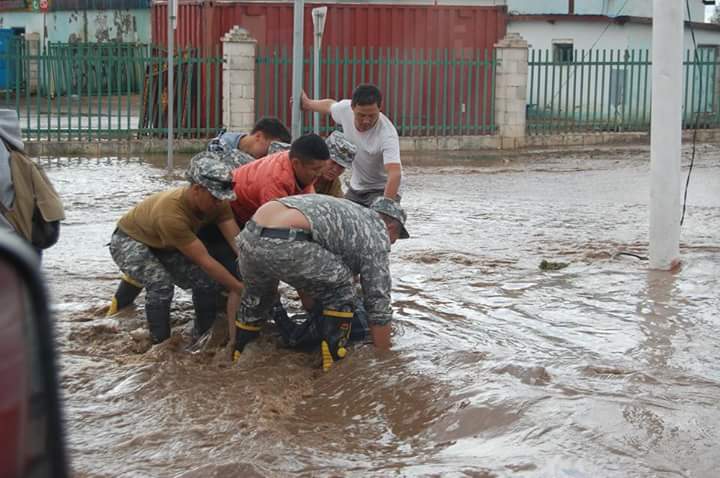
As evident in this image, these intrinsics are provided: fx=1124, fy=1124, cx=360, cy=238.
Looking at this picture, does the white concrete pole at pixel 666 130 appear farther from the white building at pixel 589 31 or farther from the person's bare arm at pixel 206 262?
the white building at pixel 589 31

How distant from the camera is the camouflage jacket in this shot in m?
5.93

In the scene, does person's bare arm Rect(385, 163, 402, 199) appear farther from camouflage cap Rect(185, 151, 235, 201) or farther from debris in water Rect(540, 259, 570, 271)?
camouflage cap Rect(185, 151, 235, 201)

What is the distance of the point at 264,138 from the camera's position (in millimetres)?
7609

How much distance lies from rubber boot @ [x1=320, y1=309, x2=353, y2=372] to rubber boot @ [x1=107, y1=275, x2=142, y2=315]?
1663mm

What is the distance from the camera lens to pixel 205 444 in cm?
488

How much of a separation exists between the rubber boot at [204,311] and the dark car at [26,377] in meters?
5.39

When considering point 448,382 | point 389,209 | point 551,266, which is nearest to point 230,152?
point 389,209

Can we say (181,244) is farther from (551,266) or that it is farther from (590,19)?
(590,19)

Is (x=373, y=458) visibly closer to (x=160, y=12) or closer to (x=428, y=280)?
(x=428, y=280)

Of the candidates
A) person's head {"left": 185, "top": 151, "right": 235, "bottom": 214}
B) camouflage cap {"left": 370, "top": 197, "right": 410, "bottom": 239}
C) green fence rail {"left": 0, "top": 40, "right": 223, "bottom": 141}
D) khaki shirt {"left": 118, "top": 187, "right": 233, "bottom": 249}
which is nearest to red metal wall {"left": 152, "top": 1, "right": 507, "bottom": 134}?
green fence rail {"left": 0, "top": 40, "right": 223, "bottom": 141}

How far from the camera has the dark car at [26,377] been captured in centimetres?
137

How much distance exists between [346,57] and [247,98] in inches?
77.1

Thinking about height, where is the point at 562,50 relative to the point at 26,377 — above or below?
above

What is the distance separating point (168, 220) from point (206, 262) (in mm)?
311
